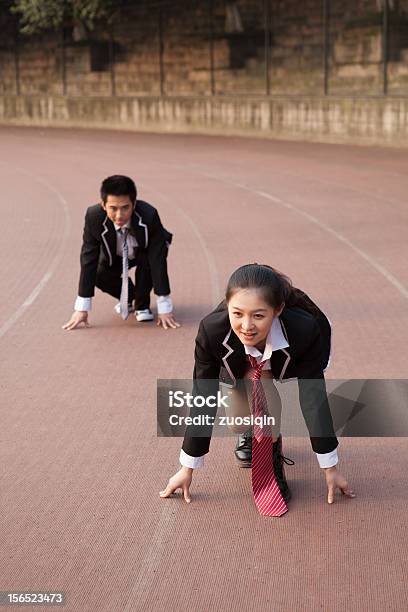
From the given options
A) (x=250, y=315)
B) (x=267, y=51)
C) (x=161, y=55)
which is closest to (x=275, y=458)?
(x=250, y=315)

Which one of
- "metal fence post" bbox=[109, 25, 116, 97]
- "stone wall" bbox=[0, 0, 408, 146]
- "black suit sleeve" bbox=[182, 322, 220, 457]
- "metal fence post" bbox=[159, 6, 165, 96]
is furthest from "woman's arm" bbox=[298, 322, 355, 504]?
"metal fence post" bbox=[109, 25, 116, 97]

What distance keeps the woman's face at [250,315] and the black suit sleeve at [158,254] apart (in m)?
3.63

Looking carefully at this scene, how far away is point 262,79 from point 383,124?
7278mm

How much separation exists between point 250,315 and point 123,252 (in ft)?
12.5

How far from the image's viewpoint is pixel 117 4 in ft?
107

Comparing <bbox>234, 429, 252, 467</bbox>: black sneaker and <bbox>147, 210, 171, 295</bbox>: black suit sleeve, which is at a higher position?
<bbox>147, 210, 171, 295</bbox>: black suit sleeve

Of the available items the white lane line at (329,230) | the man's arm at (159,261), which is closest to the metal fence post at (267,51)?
the white lane line at (329,230)

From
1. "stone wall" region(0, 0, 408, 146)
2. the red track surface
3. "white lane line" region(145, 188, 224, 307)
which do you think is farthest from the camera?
"stone wall" region(0, 0, 408, 146)

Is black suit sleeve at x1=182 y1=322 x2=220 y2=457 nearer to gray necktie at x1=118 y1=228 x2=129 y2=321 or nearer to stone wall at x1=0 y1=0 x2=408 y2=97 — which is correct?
gray necktie at x1=118 y1=228 x2=129 y2=321

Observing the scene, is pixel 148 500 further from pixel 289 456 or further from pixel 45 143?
pixel 45 143

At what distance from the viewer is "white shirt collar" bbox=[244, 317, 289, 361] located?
4.69 meters

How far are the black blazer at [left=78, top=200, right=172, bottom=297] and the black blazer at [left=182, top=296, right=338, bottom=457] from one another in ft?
10.9

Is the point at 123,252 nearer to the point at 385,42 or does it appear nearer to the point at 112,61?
the point at 385,42

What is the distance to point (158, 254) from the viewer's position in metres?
8.17
